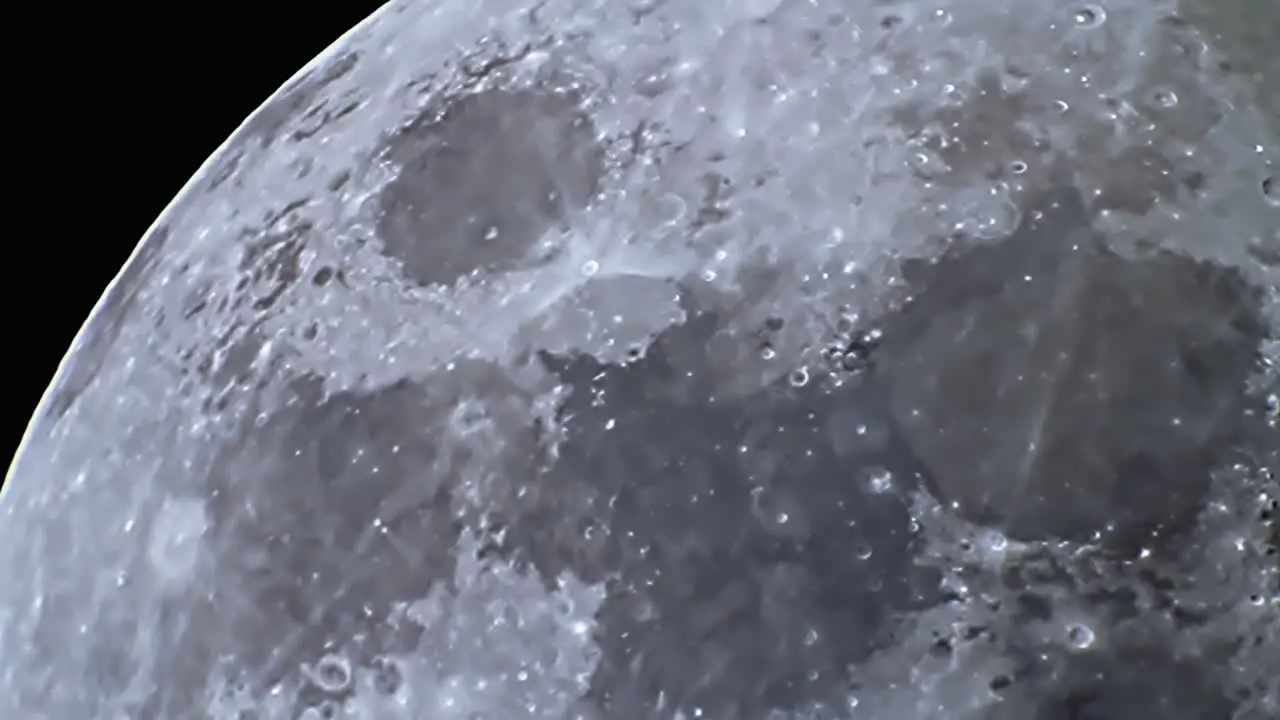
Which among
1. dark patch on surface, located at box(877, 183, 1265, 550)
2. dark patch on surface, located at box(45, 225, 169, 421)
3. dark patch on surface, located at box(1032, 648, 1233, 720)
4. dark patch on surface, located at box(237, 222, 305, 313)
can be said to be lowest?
dark patch on surface, located at box(1032, 648, 1233, 720)

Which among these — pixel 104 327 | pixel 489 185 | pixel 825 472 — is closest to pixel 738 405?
pixel 825 472

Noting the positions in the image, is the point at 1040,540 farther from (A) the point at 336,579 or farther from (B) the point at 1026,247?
(A) the point at 336,579

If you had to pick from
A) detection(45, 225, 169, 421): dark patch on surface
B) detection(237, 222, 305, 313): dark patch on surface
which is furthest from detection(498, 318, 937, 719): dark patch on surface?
detection(45, 225, 169, 421): dark patch on surface

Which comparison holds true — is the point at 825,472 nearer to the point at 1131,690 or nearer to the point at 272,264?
the point at 1131,690

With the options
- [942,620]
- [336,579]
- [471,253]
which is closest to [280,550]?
[336,579]

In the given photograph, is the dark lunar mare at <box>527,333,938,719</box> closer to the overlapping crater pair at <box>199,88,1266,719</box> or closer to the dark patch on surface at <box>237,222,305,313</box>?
the overlapping crater pair at <box>199,88,1266,719</box>

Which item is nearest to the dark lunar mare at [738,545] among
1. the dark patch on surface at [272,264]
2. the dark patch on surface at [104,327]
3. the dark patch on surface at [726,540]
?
the dark patch on surface at [726,540]
